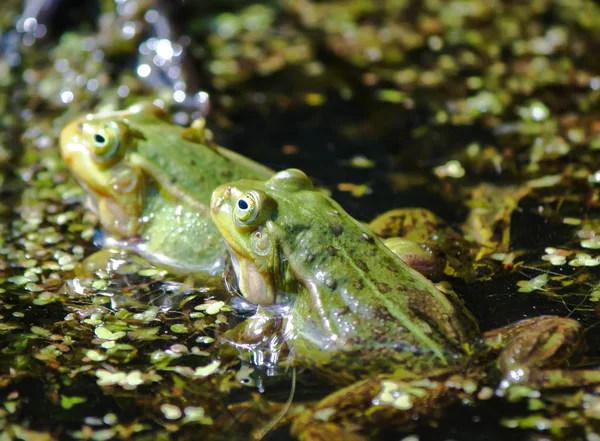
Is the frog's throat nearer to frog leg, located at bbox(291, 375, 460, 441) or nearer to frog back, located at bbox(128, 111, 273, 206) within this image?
frog back, located at bbox(128, 111, 273, 206)

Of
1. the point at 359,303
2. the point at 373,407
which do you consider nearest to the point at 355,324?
the point at 359,303

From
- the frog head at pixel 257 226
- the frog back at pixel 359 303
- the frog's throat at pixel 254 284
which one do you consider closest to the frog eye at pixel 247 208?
the frog head at pixel 257 226

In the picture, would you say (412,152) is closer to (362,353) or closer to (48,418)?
(362,353)

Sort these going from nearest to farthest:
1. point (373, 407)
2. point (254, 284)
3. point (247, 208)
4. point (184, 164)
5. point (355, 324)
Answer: point (373, 407)
point (355, 324)
point (247, 208)
point (254, 284)
point (184, 164)

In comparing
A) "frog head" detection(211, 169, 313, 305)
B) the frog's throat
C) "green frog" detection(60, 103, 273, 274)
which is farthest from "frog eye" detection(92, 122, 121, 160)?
the frog's throat

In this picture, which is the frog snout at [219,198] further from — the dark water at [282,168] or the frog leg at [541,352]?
the frog leg at [541,352]

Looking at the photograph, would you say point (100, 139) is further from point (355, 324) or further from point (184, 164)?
point (355, 324)
